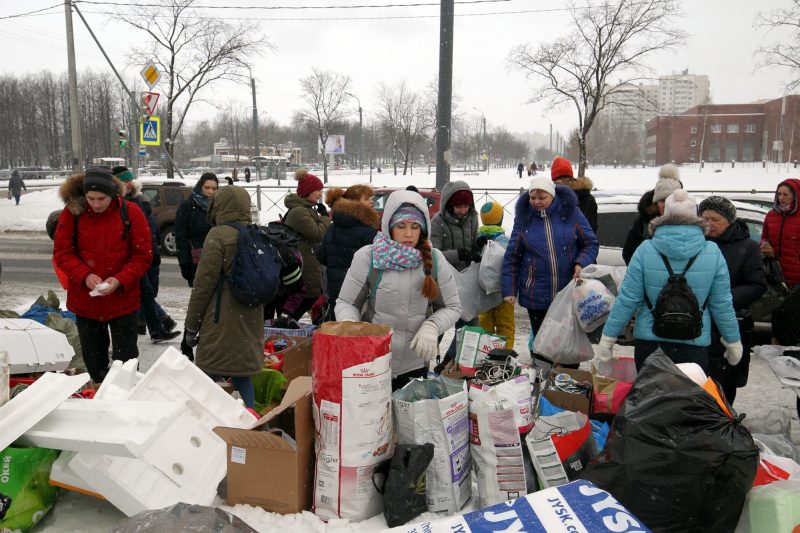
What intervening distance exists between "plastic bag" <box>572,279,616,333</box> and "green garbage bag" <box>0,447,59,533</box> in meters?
3.64

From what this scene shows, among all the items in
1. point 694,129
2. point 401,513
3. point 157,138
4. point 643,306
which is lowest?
point 401,513

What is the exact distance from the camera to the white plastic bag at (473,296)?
5.48 m

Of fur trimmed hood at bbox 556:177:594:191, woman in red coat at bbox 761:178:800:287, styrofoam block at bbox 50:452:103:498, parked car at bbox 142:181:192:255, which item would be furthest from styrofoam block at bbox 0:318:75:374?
parked car at bbox 142:181:192:255

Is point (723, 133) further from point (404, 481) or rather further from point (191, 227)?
point (404, 481)

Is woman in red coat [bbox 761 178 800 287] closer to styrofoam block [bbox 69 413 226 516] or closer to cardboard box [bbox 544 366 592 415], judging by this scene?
cardboard box [bbox 544 366 592 415]

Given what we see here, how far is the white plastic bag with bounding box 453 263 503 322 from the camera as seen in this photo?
548cm

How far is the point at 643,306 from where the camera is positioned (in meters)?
3.63

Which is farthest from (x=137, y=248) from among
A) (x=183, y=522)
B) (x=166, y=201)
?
(x=166, y=201)

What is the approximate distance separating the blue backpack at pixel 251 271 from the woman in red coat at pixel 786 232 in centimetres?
422

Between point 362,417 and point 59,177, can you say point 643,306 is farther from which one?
point 59,177

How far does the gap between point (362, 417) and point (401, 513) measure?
0.49 m

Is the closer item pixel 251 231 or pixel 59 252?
pixel 251 231

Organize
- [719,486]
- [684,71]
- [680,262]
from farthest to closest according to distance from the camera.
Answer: [684,71], [680,262], [719,486]

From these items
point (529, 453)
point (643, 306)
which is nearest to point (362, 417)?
point (529, 453)
